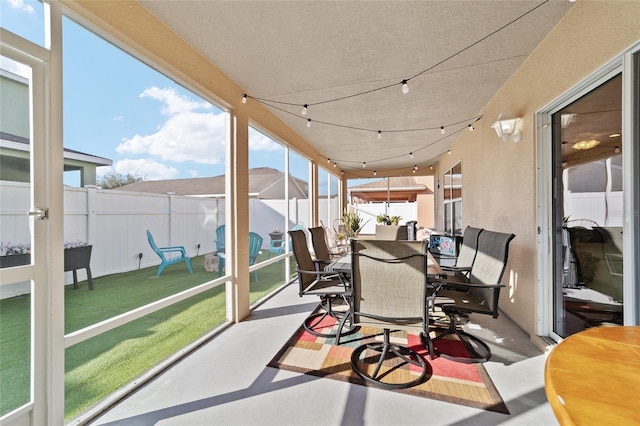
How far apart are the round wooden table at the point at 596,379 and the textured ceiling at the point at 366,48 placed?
2244 millimetres

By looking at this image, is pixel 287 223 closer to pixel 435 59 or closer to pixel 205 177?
pixel 205 177

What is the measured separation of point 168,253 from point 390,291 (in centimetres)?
230

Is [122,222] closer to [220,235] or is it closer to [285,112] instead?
[220,235]

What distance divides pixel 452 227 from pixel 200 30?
6267mm

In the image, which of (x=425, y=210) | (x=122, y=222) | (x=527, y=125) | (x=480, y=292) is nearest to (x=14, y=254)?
(x=122, y=222)

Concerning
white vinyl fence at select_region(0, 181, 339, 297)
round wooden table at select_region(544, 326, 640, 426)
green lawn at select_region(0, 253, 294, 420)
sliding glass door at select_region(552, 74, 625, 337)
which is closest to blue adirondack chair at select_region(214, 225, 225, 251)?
white vinyl fence at select_region(0, 181, 339, 297)

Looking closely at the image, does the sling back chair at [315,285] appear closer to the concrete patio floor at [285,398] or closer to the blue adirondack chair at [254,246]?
the concrete patio floor at [285,398]

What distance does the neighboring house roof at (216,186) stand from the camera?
7.91 ft

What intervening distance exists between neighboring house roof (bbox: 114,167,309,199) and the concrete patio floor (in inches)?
62.8

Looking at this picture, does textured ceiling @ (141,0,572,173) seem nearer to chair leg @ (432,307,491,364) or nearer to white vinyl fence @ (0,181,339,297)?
white vinyl fence @ (0,181,339,297)

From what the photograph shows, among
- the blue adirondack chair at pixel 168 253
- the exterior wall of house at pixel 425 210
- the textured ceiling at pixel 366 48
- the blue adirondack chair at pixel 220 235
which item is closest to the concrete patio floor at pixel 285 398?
the blue adirondack chair at pixel 168 253

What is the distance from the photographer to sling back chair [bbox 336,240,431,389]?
1921mm

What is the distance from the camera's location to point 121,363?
7.35 feet

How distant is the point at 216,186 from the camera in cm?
312
